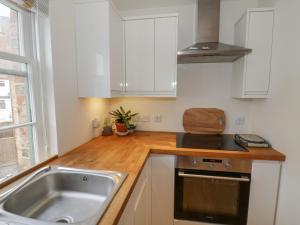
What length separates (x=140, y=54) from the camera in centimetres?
167

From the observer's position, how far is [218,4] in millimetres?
1649

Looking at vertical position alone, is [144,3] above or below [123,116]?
above

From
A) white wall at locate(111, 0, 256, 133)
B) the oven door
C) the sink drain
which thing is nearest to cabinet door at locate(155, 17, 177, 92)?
white wall at locate(111, 0, 256, 133)

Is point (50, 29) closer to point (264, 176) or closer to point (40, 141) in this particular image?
point (40, 141)

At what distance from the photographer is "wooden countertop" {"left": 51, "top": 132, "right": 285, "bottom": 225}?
1.06 metres

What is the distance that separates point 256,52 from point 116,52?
1269 millimetres

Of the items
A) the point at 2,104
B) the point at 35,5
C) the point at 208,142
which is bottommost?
the point at 208,142

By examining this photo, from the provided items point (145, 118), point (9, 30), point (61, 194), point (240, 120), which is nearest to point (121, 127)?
point (145, 118)

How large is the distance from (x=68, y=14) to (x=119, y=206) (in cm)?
145

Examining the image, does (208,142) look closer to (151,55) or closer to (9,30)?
(151,55)

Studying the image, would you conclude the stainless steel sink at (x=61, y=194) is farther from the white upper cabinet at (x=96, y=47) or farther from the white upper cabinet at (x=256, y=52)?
the white upper cabinet at (x=256, y=52)

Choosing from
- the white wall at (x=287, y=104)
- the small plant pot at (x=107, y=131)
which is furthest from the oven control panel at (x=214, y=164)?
the small plant pot at (x=107, y=131)

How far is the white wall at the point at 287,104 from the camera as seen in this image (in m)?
1.16

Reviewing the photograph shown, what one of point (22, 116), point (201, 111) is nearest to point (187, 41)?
point (201, 111)
